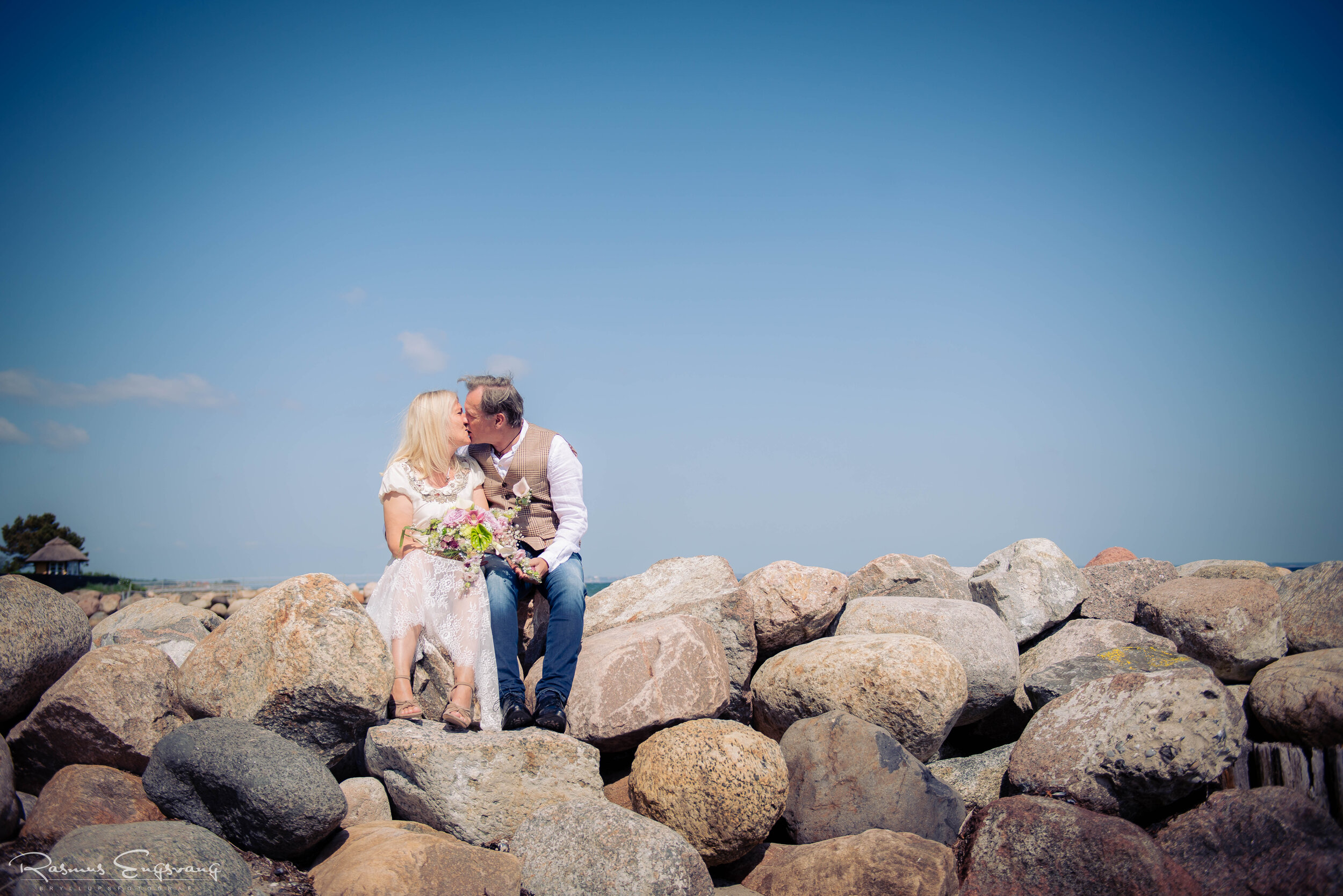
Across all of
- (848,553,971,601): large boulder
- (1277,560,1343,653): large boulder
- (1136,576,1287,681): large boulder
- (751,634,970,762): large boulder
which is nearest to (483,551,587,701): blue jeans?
(751,634,970,762): large boulder

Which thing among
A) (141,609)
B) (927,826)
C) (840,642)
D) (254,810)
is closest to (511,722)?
(254,810)

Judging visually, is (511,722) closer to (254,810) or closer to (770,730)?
(254,810)

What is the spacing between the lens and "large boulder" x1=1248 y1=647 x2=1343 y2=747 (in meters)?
5.31

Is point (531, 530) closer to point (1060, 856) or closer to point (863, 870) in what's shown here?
point (863, 870)

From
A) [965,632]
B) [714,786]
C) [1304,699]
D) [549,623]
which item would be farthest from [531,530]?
[1304,699]

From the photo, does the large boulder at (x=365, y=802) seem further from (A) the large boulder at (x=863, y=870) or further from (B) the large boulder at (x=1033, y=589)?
(B) the large boulder at (x=1033, y=589)

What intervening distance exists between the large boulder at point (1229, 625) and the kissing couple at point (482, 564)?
18.3ft

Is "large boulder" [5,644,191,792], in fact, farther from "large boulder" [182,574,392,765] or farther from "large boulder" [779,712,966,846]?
"large boulder" [779,712,966,846]

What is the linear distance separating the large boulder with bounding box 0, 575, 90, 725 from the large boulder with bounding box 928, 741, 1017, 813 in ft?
22.1

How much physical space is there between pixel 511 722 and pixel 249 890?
1885mm

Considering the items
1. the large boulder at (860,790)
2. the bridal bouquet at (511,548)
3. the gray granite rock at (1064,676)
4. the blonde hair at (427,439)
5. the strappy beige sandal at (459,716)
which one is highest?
the blonde hair at (427,439)

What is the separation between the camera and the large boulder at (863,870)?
172 inches

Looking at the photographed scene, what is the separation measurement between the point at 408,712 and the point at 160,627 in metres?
6.61

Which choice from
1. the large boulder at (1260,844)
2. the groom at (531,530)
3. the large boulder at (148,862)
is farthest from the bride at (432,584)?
the large boulder at (1260,844)
